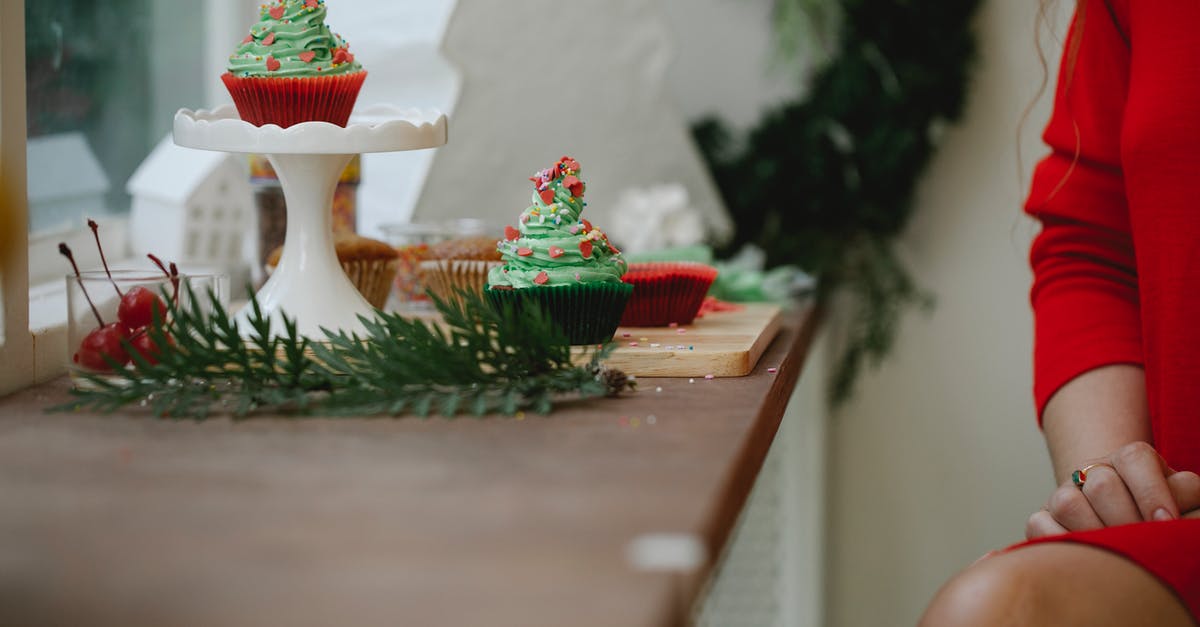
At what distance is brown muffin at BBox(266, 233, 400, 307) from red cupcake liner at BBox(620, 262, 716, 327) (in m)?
0.25

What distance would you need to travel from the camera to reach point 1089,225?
1.04 metres

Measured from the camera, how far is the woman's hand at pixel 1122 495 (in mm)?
809

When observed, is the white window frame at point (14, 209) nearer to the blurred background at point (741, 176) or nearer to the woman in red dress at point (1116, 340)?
the blurred background at point (741, 176)

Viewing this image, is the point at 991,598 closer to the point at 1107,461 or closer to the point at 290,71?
the point at 1107,461

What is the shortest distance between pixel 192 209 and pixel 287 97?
0.57 meters

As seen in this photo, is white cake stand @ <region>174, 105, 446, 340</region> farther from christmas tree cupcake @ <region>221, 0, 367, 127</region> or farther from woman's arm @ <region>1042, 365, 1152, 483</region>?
woman's arm @ <region>1042, 365, 1152, 483</region>

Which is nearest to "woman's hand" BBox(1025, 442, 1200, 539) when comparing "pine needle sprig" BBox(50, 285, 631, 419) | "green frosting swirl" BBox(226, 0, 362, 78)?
"pine needle sprig" BBox(50, 285, 631, 419)

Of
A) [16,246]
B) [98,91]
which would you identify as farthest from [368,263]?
[98,91]

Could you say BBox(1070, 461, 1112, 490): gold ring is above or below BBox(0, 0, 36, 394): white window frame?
below

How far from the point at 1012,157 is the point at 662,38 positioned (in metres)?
0.65

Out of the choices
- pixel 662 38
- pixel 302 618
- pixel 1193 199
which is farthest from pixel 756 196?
pixel 302 618

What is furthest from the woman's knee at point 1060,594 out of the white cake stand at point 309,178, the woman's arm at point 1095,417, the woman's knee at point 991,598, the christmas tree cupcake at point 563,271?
the white cake stand at point 309,178

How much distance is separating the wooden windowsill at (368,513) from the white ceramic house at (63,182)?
0.59 m

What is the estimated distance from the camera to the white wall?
6.41ft
